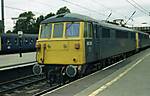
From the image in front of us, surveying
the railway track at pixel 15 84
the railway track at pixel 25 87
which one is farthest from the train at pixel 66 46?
the railway track at pixel 15 84

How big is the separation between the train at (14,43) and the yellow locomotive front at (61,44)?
22.0 meters

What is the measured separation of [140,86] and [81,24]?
4.60m

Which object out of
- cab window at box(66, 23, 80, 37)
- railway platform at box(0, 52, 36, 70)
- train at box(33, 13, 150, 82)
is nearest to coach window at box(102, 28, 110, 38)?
train at box(33, 13, 150, 82)

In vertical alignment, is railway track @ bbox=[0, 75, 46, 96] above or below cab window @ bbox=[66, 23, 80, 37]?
below

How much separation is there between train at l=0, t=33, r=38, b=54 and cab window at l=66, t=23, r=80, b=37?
22584 millimetres

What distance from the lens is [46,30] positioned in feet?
53.7

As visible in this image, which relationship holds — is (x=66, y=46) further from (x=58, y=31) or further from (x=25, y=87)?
(x=25, y=87)

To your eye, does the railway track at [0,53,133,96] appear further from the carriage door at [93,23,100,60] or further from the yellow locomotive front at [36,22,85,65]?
the carriage door at [93,23,100,60]

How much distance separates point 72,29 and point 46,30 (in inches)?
53.5

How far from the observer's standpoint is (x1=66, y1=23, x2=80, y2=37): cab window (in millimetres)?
15572

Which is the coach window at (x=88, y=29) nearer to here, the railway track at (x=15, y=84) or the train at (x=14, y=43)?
the railway track at (x=15, y=84)

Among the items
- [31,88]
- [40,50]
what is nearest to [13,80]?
[31,88]

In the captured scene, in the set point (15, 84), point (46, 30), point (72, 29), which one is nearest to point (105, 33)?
point (72, 29)

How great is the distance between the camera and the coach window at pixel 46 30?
637 inches
